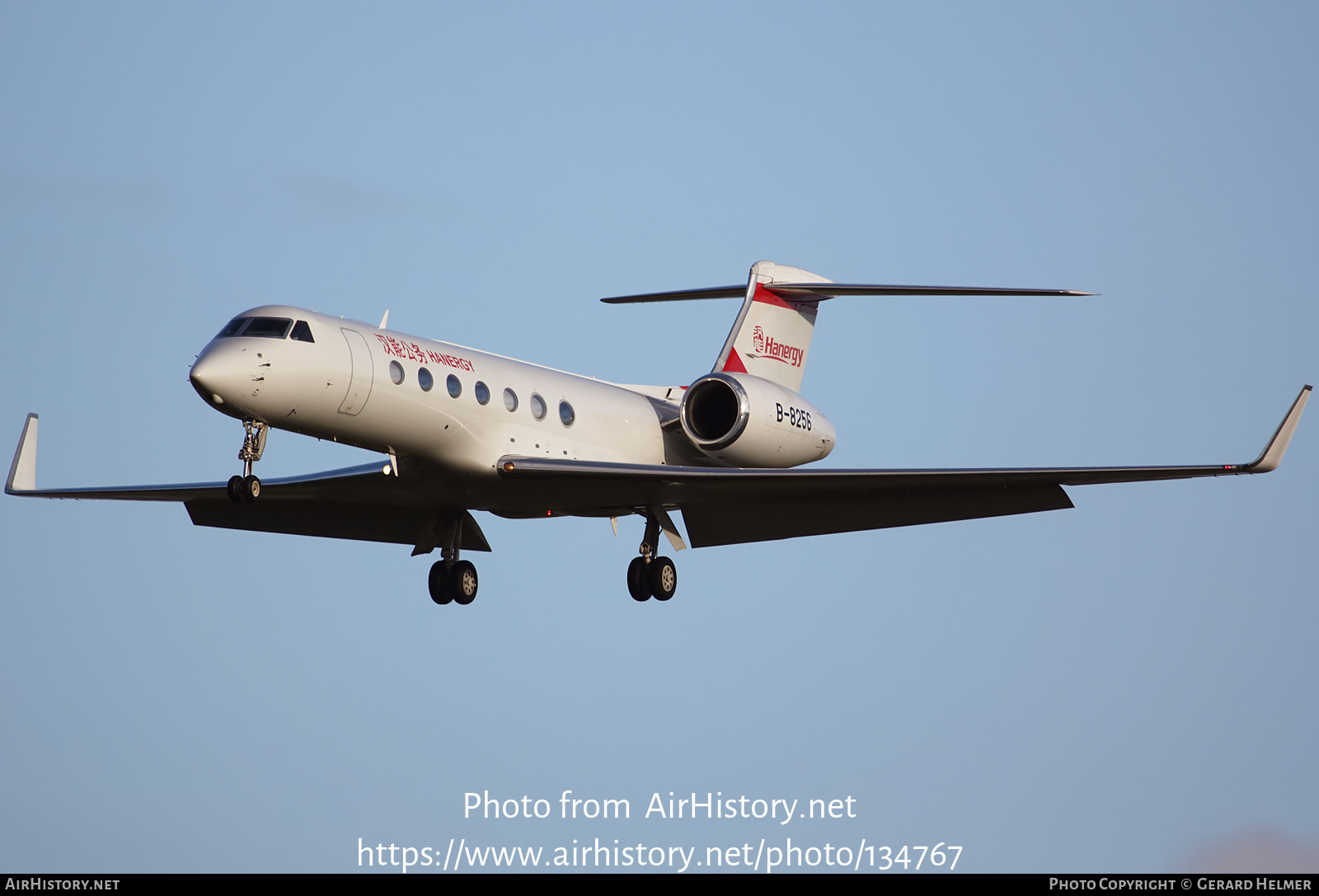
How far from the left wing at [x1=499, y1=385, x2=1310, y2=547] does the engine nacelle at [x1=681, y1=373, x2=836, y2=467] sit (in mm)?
663

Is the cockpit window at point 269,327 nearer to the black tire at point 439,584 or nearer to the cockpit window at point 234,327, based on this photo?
the cockpit window at point 234,327

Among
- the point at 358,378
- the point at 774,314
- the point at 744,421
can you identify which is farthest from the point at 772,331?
the point at 358,378

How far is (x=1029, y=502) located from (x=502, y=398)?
21.1 ft

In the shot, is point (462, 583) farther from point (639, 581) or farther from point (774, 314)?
point (774, 314)

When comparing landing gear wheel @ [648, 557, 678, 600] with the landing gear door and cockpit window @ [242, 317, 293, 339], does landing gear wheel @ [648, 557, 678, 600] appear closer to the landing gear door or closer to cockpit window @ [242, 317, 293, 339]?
the landing gear door

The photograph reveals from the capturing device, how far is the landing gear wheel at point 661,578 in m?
23.4

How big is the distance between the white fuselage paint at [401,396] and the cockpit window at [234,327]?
80mm

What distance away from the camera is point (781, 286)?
25.5m

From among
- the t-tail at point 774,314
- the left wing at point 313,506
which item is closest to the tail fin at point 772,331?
the t-tail at point 774,314

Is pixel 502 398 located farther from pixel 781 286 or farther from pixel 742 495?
pixel 781 286

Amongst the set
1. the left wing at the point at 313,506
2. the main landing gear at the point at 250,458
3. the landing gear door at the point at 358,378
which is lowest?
the main landing gear at the point at 250,458

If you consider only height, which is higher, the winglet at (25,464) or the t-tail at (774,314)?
the t-tail at (774,314)
